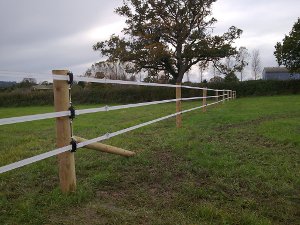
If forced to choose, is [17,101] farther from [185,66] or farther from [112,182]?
[112,182]

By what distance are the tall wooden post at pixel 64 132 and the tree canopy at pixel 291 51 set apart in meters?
39.1

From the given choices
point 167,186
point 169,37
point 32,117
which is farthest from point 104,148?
point 169,37

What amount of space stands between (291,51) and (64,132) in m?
39.4

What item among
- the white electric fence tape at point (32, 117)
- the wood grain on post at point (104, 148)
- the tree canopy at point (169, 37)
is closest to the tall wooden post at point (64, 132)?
the white electric fence tape at point (32, 117)

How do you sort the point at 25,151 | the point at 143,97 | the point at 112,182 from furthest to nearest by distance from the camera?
1. the point at 143,97
2. the point at 25,151
3. the point at 112,182

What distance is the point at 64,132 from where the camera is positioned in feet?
11.0

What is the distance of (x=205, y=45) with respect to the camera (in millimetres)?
34750

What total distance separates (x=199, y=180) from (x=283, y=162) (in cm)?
143

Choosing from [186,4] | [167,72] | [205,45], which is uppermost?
[186,4]

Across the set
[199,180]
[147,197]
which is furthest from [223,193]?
[147,197]

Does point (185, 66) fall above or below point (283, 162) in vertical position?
above

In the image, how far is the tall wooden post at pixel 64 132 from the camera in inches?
131

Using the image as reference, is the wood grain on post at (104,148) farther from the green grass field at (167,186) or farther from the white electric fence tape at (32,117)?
the white electric fence tape at (32,117)

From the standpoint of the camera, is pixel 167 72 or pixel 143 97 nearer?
pixel 143 97
